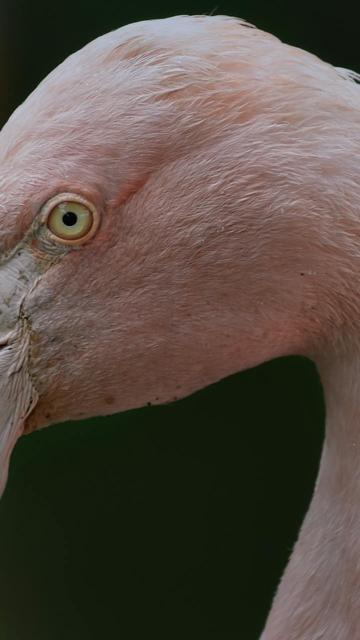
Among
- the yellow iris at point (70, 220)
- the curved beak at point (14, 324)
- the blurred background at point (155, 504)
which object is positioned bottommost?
the blurred background at point (155, 504)

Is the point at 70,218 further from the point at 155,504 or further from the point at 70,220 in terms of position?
the point at 155,504

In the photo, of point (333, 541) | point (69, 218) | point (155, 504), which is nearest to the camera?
point (69, 218)

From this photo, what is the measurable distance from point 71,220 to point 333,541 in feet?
2.29

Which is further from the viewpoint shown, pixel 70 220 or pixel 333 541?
pixel 333 541

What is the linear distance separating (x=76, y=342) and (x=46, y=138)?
34 centimetres

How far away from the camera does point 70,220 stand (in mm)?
1795

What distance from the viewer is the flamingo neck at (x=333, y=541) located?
1883mm

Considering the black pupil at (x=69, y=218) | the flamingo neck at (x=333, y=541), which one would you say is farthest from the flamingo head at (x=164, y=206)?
the flamingo neck at (x=333, y=541)

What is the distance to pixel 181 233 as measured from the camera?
180 centimetres

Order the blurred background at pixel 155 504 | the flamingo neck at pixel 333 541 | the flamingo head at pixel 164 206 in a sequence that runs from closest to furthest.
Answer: the flamingo head at pixel 164 206 → the flamingo neck at pixel 333 541 → the blurred background at pixel 155 504

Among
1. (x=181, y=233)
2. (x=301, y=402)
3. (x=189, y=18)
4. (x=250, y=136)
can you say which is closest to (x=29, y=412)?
(x=181, y=233)

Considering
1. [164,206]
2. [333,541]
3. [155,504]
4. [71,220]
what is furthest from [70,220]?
[155,504]

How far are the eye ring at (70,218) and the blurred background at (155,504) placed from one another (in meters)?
2.28

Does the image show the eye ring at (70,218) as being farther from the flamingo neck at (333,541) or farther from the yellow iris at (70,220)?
the flamingo neck at (333,541)
